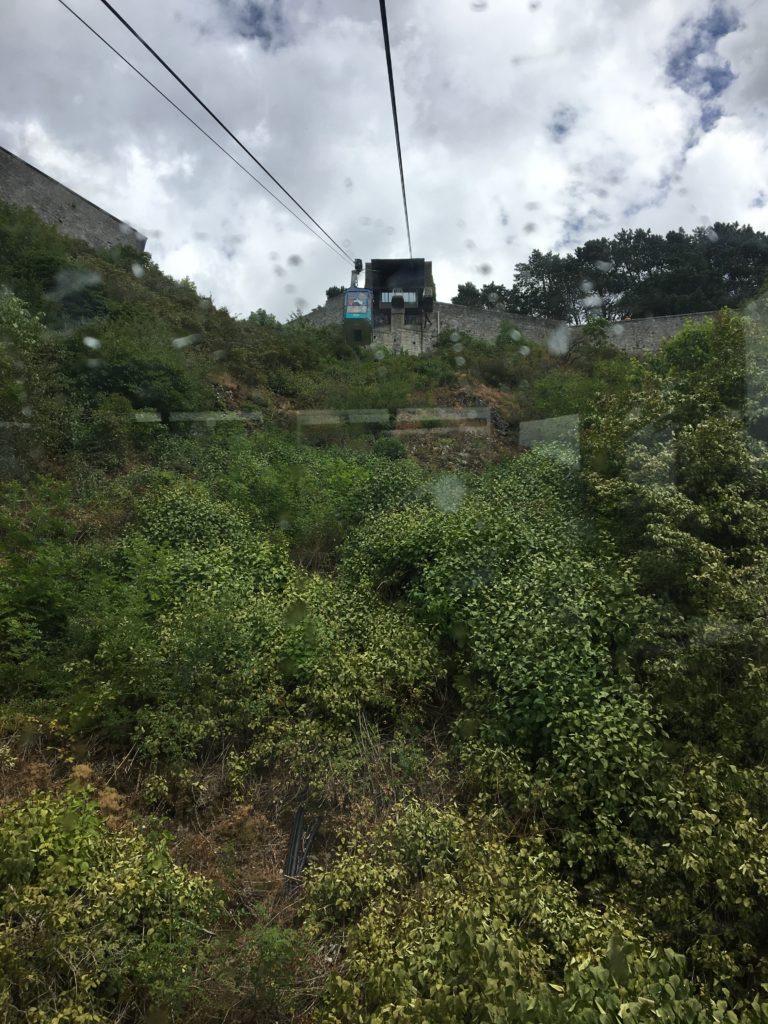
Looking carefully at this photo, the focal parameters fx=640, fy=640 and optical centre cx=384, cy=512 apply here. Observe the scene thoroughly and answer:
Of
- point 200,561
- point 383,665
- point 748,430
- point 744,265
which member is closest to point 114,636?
point 200,561

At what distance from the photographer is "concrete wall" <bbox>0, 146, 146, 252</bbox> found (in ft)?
51.5

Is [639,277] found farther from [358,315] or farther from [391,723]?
[391,723]

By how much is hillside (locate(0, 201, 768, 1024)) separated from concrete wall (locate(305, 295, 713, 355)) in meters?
13.0

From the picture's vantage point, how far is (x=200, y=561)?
21.3ft

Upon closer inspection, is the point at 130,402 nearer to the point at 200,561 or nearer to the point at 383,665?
the point at 200,561

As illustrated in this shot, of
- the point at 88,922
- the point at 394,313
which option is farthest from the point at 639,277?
the point at 88,922

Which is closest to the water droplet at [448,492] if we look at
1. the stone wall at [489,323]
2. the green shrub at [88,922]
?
the green shrub at [88,922]

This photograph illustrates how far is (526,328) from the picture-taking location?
73.8 ft

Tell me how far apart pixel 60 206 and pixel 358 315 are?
30.1ft

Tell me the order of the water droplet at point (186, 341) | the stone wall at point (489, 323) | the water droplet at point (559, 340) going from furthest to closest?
the stone wall at point (489, 323), the water droplet at point (559, 340), the water droplet at point (186, 341)

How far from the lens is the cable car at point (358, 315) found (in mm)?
21031

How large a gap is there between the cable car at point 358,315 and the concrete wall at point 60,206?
22.0ft

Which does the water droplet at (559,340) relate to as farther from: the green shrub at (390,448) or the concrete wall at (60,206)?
the concrete wall at (60,206)

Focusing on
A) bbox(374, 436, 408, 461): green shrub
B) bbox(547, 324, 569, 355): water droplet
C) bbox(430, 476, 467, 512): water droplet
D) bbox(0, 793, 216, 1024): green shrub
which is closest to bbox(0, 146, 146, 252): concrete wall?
bbox(374, 436, 408, 461): green shrub
